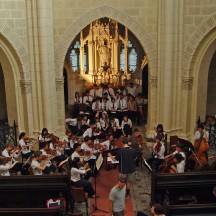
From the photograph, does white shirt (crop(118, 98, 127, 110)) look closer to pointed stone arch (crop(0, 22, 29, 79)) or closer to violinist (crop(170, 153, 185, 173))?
pointed stone arch (crop(0, 22, 29, 79))

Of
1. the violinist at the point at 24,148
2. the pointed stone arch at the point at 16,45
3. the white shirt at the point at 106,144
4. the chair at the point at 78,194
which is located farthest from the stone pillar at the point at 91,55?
the chair at the point at 78,194

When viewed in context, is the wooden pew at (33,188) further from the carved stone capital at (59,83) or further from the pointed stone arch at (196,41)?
the pointed stone arch at (196,41)

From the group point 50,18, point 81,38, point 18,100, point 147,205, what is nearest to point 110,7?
point 50,18

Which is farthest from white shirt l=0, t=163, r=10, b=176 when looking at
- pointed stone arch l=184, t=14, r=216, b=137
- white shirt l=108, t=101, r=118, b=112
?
pointed stone arch l=184, t=14, r=216, b=137

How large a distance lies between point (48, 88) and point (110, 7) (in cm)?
380

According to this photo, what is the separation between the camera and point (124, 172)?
1036cm

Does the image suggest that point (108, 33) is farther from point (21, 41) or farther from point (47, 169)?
point (47, 169)

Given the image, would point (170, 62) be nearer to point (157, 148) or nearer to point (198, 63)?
point (198, 63)

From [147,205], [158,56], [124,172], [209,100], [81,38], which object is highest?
[81,38]

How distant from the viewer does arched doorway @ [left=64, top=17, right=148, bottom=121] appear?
19875mm

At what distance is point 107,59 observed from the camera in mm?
19922

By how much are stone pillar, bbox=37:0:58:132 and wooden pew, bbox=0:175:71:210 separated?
4740 mm

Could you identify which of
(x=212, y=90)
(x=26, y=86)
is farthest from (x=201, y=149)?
(x=26, y=86)

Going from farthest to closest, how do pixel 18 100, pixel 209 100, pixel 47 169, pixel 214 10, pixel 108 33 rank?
pixel 108 33 < pixel 209 100 < pixel 18 100 < pixel 214 10 < pixel 47 169
